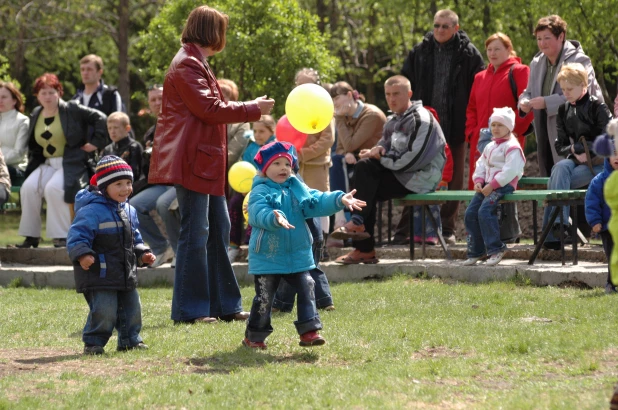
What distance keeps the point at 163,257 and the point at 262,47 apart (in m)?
6.89

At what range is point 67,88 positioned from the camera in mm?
32125

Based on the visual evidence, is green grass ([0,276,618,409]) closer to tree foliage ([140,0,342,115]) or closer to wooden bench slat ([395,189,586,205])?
wooden bench slat ([395,189,586,205])

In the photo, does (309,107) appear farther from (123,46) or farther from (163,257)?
(123,46)

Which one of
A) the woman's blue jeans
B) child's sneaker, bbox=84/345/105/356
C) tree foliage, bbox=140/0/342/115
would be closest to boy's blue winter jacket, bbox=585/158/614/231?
the woman's blue jeans

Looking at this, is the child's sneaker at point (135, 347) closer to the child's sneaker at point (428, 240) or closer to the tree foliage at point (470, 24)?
the child's sneaker at point (428, 240)

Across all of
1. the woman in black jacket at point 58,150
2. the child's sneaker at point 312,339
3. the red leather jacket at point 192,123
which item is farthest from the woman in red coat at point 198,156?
the woman in black jacket at point 58,150

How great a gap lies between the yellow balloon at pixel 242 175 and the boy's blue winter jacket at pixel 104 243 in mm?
4135

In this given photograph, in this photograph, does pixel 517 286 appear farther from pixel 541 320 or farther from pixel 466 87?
pixel 466 87

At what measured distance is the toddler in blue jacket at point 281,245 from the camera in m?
7.58

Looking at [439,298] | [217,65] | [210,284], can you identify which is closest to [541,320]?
[439,298]

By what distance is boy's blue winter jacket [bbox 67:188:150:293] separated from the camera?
761cm

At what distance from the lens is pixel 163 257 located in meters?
13.1

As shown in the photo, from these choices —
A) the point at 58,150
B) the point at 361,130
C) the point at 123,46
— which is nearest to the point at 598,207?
the point at 361,130

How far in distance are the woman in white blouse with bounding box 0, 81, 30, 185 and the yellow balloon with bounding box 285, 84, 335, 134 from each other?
5.68 metres
